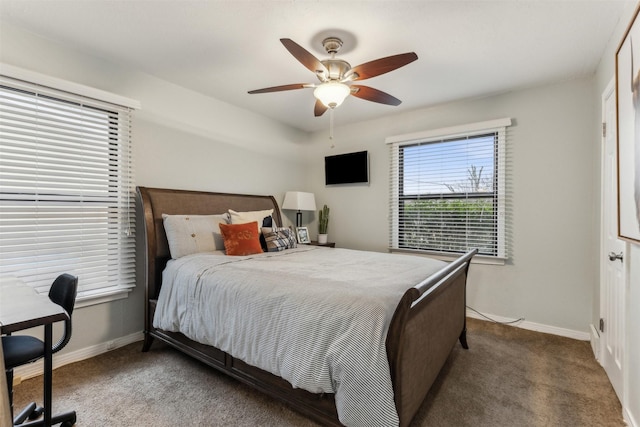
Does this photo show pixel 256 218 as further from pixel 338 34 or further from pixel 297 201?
pixel 338 34

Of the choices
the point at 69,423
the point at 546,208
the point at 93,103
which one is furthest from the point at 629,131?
the point at 93,103

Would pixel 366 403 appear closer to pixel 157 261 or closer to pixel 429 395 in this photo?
pixel 429 395

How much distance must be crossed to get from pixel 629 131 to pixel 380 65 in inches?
56.7

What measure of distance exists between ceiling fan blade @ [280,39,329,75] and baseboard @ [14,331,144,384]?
279 centimetres

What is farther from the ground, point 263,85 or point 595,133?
point 263,85

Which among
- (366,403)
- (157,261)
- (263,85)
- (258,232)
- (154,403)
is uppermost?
(263,85)

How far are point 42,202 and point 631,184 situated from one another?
384 cm

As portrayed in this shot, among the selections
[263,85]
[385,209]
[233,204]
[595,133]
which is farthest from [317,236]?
[595,133]

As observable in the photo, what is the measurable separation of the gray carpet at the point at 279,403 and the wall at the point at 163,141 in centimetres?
32

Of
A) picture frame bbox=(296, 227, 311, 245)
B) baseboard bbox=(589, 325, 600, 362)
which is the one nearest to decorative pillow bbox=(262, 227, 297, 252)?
picture frame bbox=(296, 227, 311, 245)

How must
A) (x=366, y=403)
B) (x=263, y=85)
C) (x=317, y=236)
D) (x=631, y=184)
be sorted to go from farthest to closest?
(x=317, y=236) < (x=263, y=85) < (x=631, y=184) < (x=366, y=403)

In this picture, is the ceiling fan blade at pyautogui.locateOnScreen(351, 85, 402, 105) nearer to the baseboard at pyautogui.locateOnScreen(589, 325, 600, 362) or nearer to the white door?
the white door

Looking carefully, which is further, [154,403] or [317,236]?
[317,236]

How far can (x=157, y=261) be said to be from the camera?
2.65 meters
